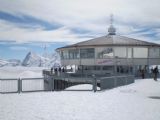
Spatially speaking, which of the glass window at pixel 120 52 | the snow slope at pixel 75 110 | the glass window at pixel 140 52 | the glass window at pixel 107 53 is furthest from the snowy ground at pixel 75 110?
the glass window at pixel 140 52

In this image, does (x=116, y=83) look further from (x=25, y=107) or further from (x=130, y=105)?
(x=25, y=107)

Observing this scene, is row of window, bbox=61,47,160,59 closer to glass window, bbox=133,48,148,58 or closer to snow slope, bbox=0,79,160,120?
glass window, bbox=133,48,148,58

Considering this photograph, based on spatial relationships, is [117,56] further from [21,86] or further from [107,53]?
[21,86]

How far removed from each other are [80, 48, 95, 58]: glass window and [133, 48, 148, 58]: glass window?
6750 millimetres

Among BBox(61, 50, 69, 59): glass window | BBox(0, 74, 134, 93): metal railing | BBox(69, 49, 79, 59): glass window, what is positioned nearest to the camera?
BBox(0, 74, 134, 93): metal railing

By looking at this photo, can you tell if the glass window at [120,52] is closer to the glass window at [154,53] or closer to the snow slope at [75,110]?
the glass window at [154,53]

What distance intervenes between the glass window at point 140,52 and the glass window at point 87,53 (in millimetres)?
6750

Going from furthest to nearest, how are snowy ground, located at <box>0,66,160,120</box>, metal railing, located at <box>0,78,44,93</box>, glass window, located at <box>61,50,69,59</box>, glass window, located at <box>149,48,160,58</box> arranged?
glass window, located at <box>61,50,69,59</box>
glass window, located at <box>149,48,160,58</box>
metal railing, located at <box>0,78,44,93</box>
snowy ground, located at <box>0,66,160,120</box>

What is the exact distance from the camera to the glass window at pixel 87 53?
4656 cm

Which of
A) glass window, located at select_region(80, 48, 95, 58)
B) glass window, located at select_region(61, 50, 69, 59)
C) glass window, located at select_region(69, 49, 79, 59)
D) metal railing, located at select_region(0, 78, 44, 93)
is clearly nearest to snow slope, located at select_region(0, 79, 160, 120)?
metal railing, located at select_region(0, 78, 44, 93)

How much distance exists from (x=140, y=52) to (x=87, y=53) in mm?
8576

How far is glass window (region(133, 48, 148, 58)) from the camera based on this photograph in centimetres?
4644

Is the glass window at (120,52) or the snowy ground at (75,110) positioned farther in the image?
the glass window at (120,52)

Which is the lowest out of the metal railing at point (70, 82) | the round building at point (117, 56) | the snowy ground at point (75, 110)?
the snowy ground at point (75, 110)
